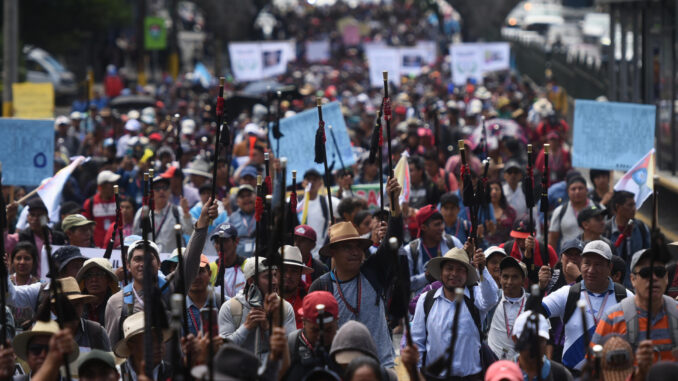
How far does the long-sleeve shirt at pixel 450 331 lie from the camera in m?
7.14

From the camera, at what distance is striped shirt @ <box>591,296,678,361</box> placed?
6.51 meters

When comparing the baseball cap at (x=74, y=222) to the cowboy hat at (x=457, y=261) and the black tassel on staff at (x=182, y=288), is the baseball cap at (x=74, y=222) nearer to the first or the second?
the black tassel on staff at (x=182, y=288)

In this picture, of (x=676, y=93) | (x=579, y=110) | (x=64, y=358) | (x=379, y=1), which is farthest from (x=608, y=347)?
(x=379, y=1)

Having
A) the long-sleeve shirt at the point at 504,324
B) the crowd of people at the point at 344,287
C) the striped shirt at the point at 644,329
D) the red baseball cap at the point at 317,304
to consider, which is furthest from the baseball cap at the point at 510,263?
the red baseball cap at the point at 317,304

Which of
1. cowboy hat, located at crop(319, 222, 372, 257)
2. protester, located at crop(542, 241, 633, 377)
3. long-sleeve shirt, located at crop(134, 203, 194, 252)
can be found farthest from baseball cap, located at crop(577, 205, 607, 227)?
long-sleeve shirt, located at crop(134, 203, 194, 252)

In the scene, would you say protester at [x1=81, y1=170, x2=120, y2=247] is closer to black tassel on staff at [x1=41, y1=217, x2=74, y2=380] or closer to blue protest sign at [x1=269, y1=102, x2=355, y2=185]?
blue protest sign at [x1=269, y1=102, x2=355, y2=185]

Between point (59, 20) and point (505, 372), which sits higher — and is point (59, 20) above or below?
above

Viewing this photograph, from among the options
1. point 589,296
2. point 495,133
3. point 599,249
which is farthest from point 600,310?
point 495,133

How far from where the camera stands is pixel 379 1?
83.9 m

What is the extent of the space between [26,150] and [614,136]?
5565 mm

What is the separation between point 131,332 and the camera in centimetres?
652

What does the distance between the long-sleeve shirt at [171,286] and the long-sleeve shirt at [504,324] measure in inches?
72.4

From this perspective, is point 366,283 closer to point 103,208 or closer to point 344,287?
point 344,287

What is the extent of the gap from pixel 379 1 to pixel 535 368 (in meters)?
78.8
